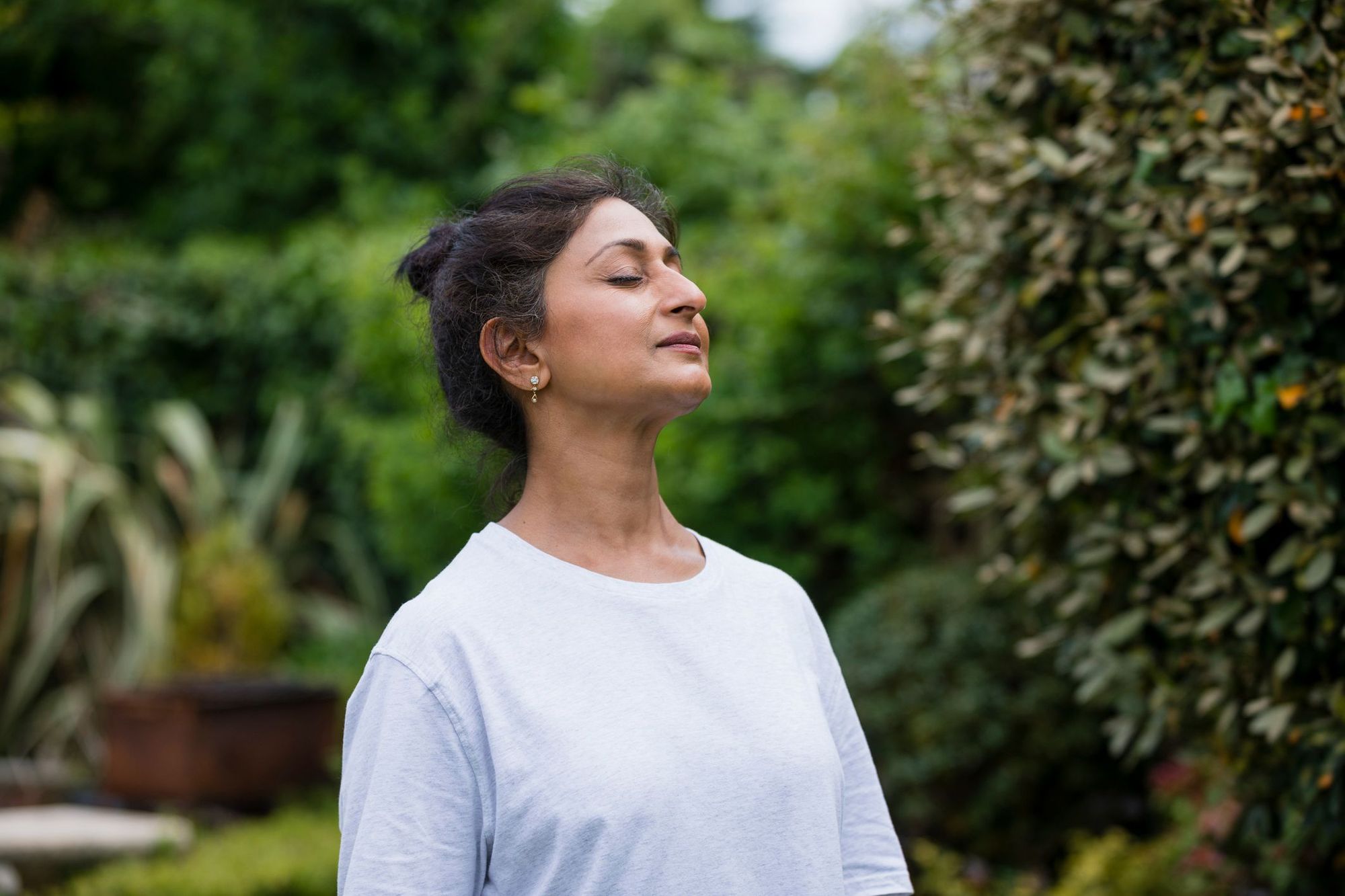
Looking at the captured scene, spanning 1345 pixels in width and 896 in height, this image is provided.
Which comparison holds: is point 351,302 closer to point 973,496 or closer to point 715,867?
point 973,496

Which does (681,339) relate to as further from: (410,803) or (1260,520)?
(1260,520)

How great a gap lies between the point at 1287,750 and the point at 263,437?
22.1 ft

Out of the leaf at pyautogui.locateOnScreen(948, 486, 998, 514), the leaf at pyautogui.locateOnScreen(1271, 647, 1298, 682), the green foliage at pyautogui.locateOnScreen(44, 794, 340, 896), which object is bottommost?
the green foliage at pyautogui.locateOnScreen(44, 794, 340, 896)

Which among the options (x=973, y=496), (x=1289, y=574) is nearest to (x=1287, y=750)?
(x=1289, y=574)

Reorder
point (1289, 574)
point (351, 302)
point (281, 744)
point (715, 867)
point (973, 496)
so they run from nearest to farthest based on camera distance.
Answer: point (715, 867) → point (1289, 574) → point (973, 496) → point (281, 744) → point (351, 302)

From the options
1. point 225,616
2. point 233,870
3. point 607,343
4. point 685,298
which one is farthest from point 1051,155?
point 225,616

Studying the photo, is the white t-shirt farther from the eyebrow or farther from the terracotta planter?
the terracotta planter

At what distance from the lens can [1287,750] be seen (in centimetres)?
238

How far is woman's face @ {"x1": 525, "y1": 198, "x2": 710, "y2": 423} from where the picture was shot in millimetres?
1620

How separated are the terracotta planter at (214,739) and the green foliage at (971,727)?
240cm

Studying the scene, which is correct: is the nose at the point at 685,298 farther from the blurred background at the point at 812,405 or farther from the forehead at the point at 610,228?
the blurred background at the point at 812,405

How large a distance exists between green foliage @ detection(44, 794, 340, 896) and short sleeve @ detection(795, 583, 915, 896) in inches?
110

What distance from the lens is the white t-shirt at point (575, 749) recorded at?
1438 mm

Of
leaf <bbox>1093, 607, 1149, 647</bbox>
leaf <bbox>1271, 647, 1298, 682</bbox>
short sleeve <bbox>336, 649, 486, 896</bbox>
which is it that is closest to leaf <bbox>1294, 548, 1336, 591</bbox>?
leaf <bbox>1271, 647, 1298, 682</bbox>
